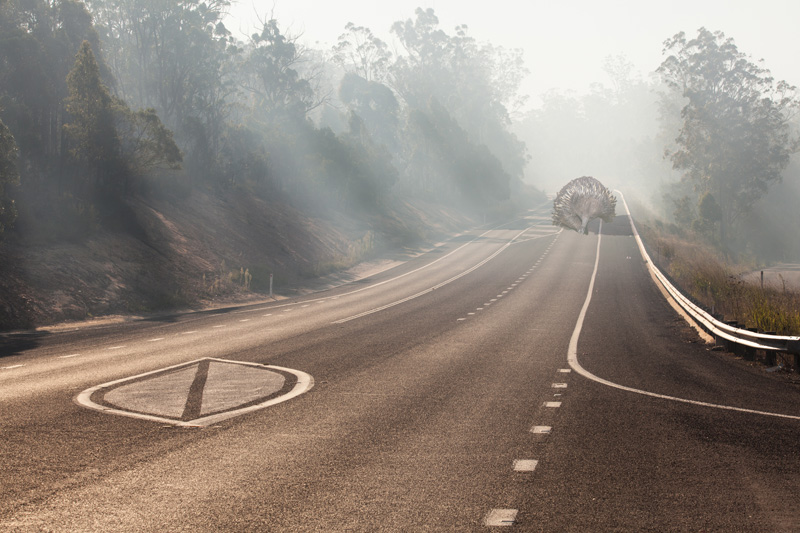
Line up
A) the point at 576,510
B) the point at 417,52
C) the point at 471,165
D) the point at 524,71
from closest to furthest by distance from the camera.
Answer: the point at 576,510 < the point at 471,165 < the point at 417,52 < the point at 524,71

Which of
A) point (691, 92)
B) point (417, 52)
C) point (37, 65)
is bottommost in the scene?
point (37, 65)

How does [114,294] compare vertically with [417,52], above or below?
below

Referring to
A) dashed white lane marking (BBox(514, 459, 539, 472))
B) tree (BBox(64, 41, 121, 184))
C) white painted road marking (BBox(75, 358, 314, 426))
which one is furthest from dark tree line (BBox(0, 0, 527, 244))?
dashed white lane marking (BBox(514, 459, 539, 472))

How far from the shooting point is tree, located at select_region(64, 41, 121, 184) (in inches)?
1007

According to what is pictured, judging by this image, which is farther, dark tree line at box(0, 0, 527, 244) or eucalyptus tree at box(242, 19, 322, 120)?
eucalyptus tree at box(242, 19, 322, 120)

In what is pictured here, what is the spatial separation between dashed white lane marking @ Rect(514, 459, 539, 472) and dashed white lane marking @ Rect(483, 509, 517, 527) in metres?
0.99

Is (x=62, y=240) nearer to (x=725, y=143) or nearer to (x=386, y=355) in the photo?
(x=386, y=355)

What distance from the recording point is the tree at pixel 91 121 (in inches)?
1007

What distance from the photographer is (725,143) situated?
73000 millimetres

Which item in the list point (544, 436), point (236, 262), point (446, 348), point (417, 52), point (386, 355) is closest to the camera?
point (544, 436)

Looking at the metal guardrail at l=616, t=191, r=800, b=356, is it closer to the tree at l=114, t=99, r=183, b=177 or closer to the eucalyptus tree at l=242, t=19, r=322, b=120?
the tree at l=114, t=99, r=183, b=177

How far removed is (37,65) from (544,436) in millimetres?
26862

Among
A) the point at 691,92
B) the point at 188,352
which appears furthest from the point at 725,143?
the point at 188,352

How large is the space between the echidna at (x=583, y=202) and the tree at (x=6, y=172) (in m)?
30.8
